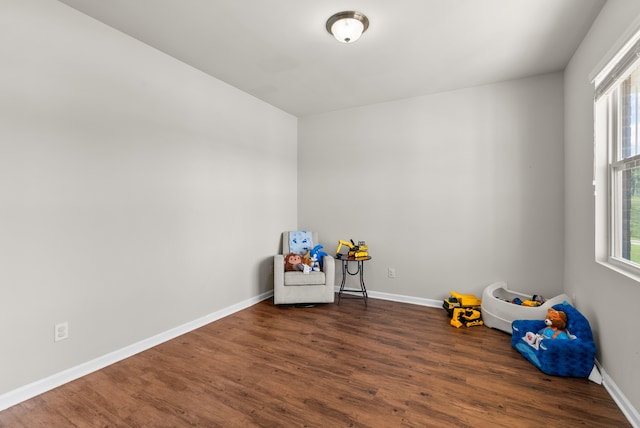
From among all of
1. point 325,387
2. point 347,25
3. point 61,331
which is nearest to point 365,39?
point 347,25

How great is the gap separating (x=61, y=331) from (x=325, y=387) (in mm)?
1862

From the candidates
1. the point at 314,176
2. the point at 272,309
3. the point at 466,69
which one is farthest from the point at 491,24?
the point at 272,309

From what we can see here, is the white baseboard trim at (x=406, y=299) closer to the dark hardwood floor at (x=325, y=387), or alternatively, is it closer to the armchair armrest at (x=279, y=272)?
the dark hardwood floor at (x=325, y=387)

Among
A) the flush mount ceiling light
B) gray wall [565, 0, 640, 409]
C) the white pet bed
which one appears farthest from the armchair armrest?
gray wall [565, 0, 640, 409]

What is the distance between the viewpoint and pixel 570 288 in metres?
2.83

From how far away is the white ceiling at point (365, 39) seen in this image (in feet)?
6.90

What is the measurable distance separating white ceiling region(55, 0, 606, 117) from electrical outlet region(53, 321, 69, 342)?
2.23m

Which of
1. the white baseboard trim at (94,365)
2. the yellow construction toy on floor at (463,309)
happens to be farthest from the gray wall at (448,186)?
the white baseboard trim at (94,365)

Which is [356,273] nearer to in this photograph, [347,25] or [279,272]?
[279,272]

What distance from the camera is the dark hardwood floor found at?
5.69 feet

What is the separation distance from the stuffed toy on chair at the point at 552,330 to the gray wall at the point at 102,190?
2899mm

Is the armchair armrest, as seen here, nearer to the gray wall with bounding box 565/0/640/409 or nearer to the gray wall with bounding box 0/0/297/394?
the gray wall with bounding box 0/0/297/394

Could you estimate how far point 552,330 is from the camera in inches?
91.7

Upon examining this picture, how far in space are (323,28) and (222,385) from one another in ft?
8.92
